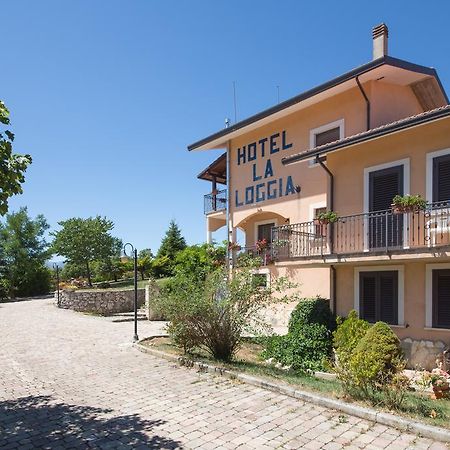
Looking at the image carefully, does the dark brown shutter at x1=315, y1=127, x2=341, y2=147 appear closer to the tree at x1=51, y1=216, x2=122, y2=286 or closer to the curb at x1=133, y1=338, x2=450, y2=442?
the curb at x1=133, y1=338, x2=450, y2=442

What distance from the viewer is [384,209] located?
12117mm

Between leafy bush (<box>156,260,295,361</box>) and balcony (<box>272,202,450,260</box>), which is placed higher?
balcony (<box>272,202,450,260</box>)

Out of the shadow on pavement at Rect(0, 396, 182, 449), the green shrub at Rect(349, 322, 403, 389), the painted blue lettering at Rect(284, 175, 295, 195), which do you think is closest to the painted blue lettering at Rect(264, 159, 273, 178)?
the painted blue lettering at Rect(284, 175, 295, 195)

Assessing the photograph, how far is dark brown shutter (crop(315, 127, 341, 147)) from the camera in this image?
51.2 ft

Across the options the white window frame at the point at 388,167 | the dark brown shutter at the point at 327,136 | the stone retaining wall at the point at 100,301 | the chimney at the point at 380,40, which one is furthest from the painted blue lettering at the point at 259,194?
the stone retaining wall at the point at 100,301

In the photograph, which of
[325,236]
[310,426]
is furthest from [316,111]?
[310,426]

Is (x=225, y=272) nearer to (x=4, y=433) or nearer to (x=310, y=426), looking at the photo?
(x=310, y=426)

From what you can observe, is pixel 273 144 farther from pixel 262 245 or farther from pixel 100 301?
pixel 100 301

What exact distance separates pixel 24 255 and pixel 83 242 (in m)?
6.67

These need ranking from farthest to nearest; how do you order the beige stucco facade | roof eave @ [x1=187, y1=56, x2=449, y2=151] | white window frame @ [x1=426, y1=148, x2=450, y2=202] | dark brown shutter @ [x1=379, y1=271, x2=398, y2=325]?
roof eave @ [x1=187, y1=56, x2=449, y2=151] → dark brown shutter @ [x1=379, y1=271, x2=398, y2=325] → the beige stucco facade → white window frame @ [x1=426, y1=148, x2=450, y2=202]

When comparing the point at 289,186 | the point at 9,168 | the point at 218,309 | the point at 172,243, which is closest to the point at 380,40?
the point at 289,186

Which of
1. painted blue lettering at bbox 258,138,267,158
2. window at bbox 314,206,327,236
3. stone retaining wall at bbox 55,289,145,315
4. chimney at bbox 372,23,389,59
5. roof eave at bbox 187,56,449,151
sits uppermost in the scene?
chimney at bbox 372,23,389,59

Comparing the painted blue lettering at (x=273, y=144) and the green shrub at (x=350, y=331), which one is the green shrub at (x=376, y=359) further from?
the painted blue lettering at (x=273, y=144)

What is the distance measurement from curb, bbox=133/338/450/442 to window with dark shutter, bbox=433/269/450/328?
5643mm
